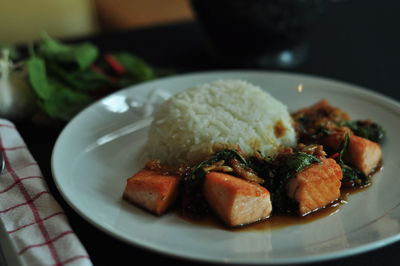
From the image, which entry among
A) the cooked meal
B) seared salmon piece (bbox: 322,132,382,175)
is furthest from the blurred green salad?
seared salmon piece (bbox: 322,132,382,175)

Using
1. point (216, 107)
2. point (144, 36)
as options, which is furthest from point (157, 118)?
point (144, 36)

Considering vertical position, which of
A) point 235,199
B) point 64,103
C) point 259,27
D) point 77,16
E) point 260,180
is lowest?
point 77,16

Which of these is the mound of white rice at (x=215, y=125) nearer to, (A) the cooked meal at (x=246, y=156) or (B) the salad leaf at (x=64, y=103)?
(A) the cooked meal at (x=246, y=156)

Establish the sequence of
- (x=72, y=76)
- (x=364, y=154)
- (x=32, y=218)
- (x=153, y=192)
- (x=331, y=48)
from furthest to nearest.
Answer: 1. (x=331, y=48)
2. (x=72, y=76)
3. (x=364, y=154)
4. (x=153, y=192)
5. (x=32, y=218)

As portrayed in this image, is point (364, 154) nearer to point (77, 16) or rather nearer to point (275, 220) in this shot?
point (275, 220)

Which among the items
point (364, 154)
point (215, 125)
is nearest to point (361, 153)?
point (364, 154)

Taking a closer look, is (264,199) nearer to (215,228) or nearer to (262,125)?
(215,228)

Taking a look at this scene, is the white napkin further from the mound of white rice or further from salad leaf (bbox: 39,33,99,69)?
salad leaf (bbox: 39,33,99,69)

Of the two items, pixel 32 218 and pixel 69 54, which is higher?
pixel 69 54
